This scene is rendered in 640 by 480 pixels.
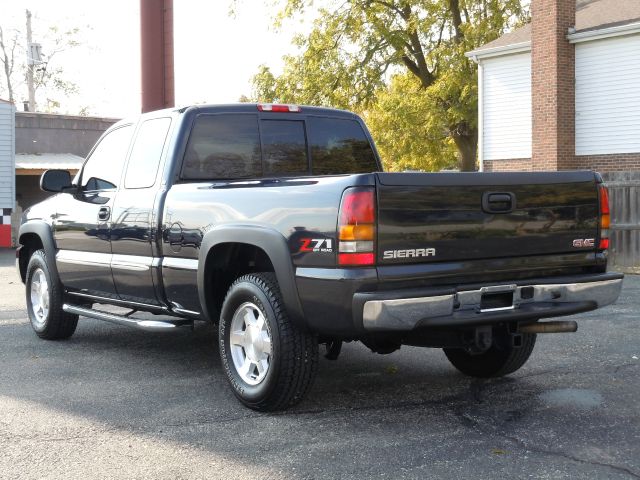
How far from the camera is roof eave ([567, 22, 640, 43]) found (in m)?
20.4

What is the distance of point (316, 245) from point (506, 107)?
66.5 ft

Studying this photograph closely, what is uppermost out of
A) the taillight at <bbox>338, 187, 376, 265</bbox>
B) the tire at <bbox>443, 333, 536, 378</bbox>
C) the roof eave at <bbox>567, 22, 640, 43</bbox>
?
the roof eave at <bbox>567, 22, 640, 43</bbox>

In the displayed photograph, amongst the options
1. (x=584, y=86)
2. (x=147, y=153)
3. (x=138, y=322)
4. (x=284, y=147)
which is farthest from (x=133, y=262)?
(x=584, y=86)

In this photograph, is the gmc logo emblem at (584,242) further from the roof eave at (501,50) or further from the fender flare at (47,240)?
the roof eave at (501,50)

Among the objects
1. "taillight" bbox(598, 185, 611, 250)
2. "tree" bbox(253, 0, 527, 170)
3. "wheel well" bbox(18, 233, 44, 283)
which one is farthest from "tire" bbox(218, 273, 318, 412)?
"tree" bbox(253, 0, 527, 170)

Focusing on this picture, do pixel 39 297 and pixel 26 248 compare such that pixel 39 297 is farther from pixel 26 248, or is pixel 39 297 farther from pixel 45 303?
pixel 26 248

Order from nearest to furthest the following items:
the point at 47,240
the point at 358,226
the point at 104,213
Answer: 1. the point at 358,226
2. the point at 104,213
3. the point at 47,240

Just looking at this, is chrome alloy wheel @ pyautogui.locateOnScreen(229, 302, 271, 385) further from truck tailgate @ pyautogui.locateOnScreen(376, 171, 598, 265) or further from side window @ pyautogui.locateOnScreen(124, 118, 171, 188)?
side window @ pyautogui.locateOnScreen(124, 118, 171, 188)

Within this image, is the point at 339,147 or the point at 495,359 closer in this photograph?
the point at 495,359

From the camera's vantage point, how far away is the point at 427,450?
15.1ft

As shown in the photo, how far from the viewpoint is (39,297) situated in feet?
27.2

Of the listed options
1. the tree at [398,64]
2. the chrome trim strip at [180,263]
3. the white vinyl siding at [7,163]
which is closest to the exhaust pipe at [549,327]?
the chrome trim strip at [180,263]

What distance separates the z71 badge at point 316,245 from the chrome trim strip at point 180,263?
3.77 ft

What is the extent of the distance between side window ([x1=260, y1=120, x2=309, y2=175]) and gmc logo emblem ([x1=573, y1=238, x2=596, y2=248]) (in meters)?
2.24
